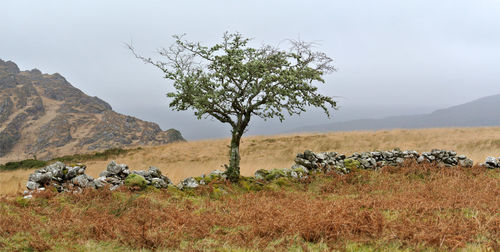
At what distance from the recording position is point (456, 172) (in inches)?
661

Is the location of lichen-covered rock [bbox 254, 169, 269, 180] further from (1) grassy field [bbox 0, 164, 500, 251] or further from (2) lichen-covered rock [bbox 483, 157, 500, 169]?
(2) lichen-covered rock [bbox 483, 157, 500, 169]

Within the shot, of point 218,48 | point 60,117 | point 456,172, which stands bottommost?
point 456,172

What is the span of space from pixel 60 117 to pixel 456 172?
615 feet

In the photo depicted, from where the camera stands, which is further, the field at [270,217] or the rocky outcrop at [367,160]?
A: the rocky outcrop at [367,160]

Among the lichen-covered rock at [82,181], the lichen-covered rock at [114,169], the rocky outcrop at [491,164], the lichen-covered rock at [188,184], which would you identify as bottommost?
the rocky outcrop at [491,164]

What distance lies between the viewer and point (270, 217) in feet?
27.3

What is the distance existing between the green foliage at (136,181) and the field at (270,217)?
33 cm

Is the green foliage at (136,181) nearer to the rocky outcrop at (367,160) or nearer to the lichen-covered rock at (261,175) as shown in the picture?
the lichen-covered rock at (261,175)

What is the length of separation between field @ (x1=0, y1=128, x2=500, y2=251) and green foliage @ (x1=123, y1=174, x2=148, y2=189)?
1.07 feet

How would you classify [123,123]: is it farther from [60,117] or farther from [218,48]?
[218,48]

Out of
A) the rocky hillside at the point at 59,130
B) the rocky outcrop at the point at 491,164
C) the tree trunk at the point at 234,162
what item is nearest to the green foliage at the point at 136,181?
the tree trunk at the point at 234,162

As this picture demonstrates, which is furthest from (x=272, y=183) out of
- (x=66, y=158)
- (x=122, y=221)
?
(x=66, y=158)

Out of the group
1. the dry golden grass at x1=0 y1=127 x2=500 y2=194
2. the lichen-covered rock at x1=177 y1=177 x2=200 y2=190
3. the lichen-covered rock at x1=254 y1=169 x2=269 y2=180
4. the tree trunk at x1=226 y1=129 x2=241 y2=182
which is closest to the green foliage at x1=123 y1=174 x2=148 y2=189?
the lichen-covered rock at x1=177 y1=177 x2=200 y2=190

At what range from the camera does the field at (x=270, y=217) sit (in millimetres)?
6500
